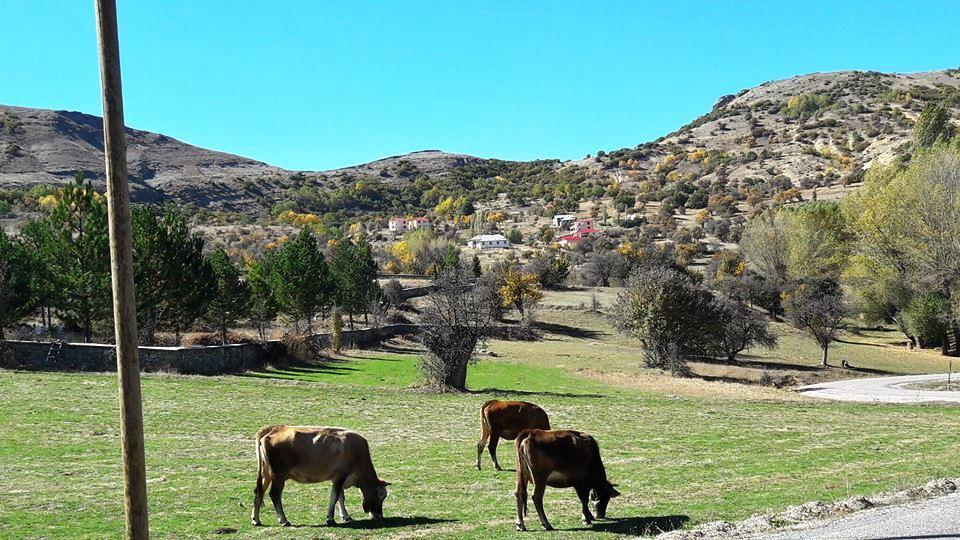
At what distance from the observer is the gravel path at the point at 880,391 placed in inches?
1681

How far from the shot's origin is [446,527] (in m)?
12.5

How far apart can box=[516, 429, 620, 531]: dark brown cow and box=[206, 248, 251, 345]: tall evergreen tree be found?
47.0 metres

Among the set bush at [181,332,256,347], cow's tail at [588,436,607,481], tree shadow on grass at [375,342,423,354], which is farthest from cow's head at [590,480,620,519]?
tree shadow on grass at [375,342,423,354]

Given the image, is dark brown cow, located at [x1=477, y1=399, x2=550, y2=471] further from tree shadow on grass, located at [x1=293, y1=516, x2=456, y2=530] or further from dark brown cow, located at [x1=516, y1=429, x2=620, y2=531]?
dark brown cow, located at [x1=516, y1=429, x2=620, y2=531]

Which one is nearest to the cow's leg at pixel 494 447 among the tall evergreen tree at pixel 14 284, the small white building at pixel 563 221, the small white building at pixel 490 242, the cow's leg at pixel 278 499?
the cow's leg at pixel 278 499

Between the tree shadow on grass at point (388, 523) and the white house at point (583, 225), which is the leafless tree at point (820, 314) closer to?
the tree shadow on grass at point (388, 523)

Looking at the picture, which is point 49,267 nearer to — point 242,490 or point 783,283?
point 242,490

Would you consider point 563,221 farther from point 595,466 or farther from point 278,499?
point 278,499

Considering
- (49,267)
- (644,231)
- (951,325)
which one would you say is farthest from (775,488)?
(644,231)

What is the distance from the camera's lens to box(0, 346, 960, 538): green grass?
43.5 ft

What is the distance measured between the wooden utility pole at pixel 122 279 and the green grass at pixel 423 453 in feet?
11.6

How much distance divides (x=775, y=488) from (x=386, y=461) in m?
9.22

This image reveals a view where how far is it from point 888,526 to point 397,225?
168308 mm

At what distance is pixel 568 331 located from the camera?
8500 cm
